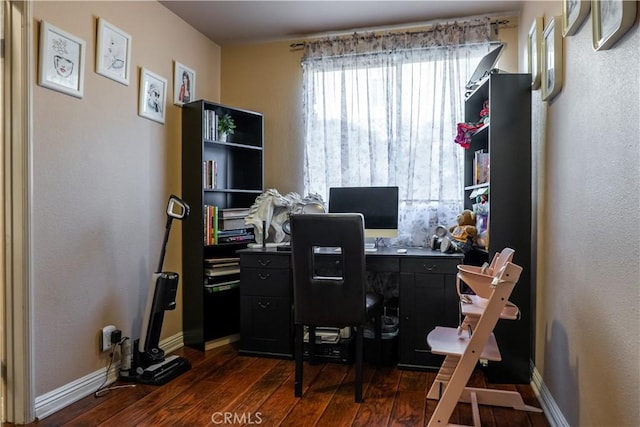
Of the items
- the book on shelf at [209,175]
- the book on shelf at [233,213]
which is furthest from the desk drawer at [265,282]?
the book on shelf at [209,175]

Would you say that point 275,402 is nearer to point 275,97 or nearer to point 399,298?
point 399,298

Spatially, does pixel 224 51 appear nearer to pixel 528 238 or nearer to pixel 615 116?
pixel 528 238

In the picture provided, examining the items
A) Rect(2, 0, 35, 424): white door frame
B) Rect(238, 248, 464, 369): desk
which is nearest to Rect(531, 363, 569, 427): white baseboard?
Rect(238, 248, 464, 369): desk

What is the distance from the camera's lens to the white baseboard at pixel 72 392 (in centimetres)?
212

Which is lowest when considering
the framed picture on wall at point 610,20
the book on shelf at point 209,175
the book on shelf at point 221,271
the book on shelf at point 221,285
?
the book on shelf at point 221,285

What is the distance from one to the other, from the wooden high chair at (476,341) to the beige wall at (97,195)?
185cm

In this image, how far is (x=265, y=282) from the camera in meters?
3.00

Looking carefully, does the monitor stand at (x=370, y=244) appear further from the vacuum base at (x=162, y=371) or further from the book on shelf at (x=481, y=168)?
the vacuum base at (x=162, y=371)

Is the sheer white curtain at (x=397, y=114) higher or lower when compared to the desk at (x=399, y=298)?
higher

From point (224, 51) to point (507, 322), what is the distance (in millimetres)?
3099

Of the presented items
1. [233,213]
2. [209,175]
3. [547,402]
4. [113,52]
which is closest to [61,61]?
[113,52]

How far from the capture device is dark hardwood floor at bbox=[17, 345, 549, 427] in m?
2.08

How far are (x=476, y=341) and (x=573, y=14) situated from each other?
4.49 ft

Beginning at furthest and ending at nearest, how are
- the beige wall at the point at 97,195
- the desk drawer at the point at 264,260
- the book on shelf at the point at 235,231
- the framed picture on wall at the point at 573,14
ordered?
the book on shelf at the point at 235,231
the desk drawer at the point at 264,260
the beige wall at the point at 97,195
the framed picture on wall at the point at 573,14
